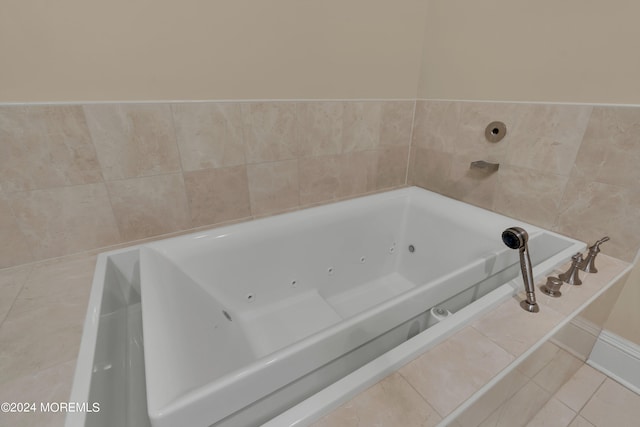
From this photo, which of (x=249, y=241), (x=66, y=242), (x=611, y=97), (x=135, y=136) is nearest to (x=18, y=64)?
(x=135, y=136)

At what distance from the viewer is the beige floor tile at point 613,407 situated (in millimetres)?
1062

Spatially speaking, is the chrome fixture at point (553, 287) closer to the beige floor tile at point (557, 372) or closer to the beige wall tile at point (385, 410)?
the beige floor tile at point (557, 372)

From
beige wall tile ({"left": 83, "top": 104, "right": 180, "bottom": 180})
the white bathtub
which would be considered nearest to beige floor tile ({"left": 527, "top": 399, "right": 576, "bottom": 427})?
the white bathtub

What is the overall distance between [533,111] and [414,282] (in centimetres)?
96

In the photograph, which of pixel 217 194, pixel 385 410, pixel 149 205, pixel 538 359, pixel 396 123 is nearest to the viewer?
pixel 385 410

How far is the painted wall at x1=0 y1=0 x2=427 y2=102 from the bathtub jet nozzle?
0.95 metres

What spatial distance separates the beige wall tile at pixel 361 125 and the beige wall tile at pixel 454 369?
104 cm

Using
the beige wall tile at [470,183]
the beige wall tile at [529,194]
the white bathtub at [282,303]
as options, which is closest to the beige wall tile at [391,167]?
the white bathtub at [282,303]

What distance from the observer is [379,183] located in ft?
5.68

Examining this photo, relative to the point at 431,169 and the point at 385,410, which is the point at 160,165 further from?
the point at 431,169

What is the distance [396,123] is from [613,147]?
0.91m

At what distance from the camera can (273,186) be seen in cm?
138

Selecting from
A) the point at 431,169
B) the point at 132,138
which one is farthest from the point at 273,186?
the point at 431,169

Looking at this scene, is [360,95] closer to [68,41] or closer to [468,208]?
[468,208]
